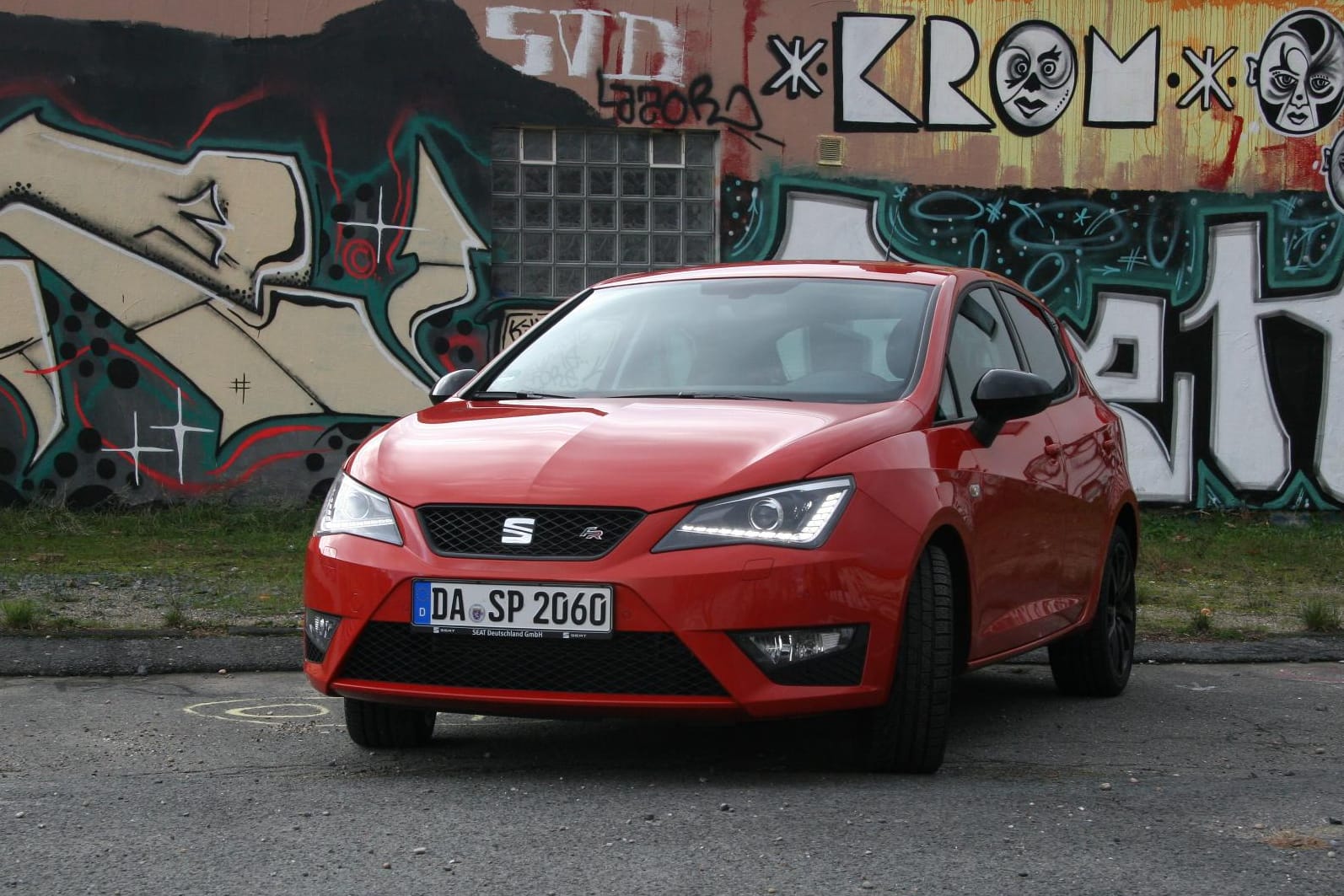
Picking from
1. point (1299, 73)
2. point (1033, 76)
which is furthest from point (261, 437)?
point (1299, 73)

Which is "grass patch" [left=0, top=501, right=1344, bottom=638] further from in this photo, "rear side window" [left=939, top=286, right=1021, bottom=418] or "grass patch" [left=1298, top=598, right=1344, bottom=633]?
"rear side window" [left=939, top=286, right=1021, bottom=418]

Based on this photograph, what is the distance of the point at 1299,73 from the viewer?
14.5 m

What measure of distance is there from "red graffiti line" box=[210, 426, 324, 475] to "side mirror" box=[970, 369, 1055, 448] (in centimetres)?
890

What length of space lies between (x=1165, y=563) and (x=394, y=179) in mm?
6410

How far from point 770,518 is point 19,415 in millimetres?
10315

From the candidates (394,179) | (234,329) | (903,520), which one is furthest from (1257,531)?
(903,520)

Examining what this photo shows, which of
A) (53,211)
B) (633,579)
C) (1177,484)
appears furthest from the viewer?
(1177,484)

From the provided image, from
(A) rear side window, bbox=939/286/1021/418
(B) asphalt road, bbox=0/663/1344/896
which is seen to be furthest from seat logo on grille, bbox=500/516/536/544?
(A) rear side window, bbox=939/286/1021/418

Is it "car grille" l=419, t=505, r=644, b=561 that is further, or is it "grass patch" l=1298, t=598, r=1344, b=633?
"grass patch" l=1298, t=598, r=1344, b=633

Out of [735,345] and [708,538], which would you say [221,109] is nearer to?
[735,345]

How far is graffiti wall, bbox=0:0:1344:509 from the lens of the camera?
530 inches

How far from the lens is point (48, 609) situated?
8.33 m

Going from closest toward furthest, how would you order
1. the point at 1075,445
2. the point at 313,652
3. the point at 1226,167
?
1. the point at 313,652
2. the point at 1075,445
3. the point at 1226,167

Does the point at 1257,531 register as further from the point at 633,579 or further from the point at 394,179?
the point at 633,579
